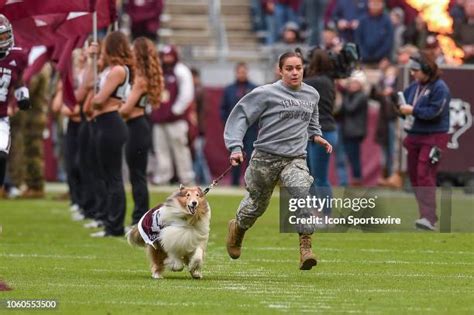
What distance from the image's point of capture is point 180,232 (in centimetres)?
1340

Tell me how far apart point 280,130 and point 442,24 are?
1432 cm

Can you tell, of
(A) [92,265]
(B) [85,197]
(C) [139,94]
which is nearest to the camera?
(A) [92,265]

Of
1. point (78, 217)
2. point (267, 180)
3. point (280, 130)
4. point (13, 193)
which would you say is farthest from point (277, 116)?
point (13, 193)

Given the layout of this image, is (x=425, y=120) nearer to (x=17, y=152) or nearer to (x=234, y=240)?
(x=234, y=240)

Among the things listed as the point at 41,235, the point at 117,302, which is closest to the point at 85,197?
the point at 41,235

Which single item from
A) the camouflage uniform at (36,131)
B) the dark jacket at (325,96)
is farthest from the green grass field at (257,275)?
the camouflage uniform at (36,131)

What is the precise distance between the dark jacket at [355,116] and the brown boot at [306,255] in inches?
561

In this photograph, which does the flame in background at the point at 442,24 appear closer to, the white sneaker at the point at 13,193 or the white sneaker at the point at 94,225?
the white sneaker at the point at 13,193

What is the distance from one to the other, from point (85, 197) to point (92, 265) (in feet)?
22.7

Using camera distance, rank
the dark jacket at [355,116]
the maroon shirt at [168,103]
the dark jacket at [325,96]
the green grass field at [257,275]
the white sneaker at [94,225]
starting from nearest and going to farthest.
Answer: the green grass field at [257,275], the dark jacket at [325,96], the white sneaker at [94,225], the dark jacket at [355,116], the maroon shirt at [168,103]

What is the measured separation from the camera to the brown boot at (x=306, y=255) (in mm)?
13641

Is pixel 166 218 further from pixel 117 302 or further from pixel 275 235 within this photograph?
pixel 275 235

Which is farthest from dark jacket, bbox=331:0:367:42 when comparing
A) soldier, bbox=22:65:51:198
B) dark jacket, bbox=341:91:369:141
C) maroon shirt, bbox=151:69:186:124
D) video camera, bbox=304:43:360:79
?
video camera, bbox=304:43:360:79

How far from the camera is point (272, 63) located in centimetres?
2916
